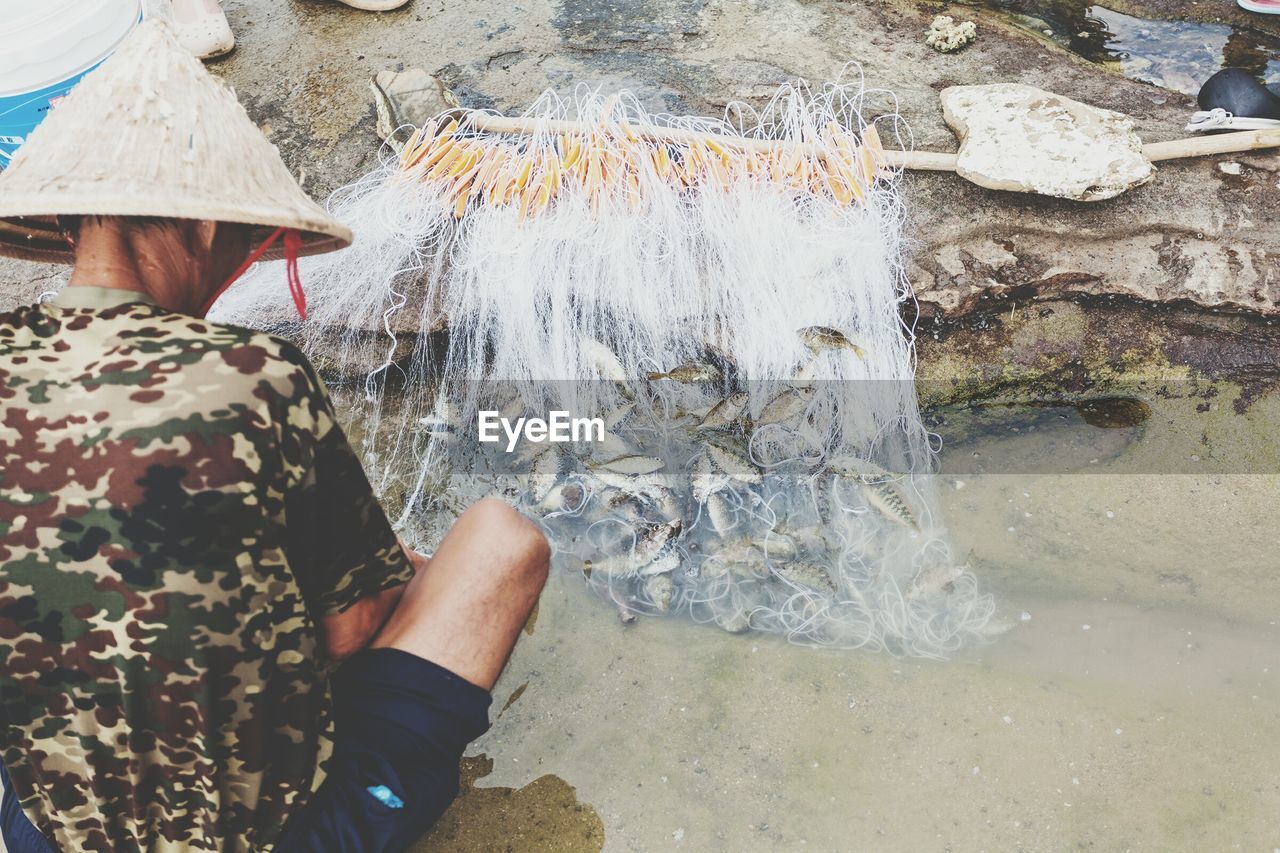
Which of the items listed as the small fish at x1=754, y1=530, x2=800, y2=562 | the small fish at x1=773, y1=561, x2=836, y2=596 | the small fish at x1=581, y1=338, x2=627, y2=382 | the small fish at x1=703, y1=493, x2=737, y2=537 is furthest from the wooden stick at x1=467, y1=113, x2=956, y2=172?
the small fish at x1=773, y1=561, x2=836, y2=596

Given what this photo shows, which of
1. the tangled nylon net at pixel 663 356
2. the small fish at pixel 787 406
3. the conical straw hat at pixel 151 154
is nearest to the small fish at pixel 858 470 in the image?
the tangled nylon net at pixel 663 356

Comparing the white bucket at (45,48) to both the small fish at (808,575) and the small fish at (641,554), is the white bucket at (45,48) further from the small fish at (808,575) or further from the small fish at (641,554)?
the small fish at (808,575)

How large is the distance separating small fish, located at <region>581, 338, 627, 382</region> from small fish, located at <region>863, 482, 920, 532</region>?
3.57 feet

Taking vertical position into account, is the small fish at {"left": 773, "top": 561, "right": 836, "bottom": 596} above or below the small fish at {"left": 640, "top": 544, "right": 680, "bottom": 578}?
below

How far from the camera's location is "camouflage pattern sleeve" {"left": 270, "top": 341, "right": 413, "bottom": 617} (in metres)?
1.75

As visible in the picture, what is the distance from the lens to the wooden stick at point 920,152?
157 inches

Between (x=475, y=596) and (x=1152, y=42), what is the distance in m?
5.81

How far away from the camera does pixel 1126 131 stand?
4016mm

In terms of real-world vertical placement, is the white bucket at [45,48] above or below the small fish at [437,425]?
above

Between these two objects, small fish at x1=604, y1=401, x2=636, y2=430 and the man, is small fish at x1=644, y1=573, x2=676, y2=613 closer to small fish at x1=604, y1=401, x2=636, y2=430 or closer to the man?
small fish at x1=604, y1=401, x2=636, y2=430

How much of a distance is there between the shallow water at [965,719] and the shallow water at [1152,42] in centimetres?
336

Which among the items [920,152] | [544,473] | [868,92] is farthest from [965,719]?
[868,92]

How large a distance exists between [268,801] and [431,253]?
8.33 ft

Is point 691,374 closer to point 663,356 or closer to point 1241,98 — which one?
point 663,356
